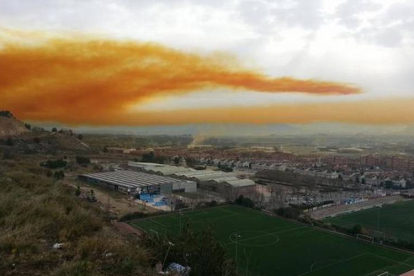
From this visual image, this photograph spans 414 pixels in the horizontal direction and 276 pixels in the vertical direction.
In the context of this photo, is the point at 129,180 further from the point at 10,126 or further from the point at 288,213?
the point at 10,126

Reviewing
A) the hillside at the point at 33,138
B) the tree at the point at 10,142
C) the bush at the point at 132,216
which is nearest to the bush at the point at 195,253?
the bush at the point at 132,216

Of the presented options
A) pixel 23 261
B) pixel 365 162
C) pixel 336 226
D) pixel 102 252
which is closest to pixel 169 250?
pixel 102 252

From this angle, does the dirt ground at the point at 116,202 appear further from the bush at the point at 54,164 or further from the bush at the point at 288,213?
the bush at the point at 288,213

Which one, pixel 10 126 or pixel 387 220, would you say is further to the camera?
pixel 10 126

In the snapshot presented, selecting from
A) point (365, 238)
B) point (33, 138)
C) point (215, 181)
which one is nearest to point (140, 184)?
point (215, 181)

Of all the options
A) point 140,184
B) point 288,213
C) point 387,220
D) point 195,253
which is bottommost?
point 387,220

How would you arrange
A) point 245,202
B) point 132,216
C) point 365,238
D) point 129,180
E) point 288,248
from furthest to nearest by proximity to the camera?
point 129,180, point 245,202, point 132,216, point 365,238, point 288,248

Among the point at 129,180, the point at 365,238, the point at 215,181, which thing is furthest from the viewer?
the point at 215,181
